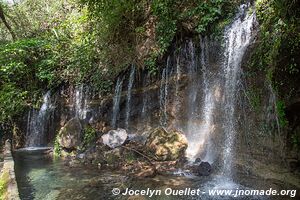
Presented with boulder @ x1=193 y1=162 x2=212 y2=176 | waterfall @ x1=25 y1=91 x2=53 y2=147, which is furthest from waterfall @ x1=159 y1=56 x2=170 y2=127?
waterfall @ x1=25 y1=91 x2=53 y2=147

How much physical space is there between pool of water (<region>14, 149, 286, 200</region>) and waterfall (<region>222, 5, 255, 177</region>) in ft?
3.26

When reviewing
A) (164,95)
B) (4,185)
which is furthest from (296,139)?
(4,185)

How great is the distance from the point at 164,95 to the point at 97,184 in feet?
13.3

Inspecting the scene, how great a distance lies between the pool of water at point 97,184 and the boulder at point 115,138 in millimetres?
1364

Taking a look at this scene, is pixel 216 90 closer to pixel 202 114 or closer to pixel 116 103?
pixel 202 114

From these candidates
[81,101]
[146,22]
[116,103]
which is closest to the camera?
[116,103]

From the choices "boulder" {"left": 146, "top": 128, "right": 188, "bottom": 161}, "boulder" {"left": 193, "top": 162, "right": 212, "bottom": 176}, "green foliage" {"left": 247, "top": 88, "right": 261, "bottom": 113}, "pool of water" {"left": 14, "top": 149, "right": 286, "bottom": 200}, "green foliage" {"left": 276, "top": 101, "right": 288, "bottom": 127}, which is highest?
Answer: "green foliage" {"left": 247, "top": 88, "right": 261, "bottom": 113}

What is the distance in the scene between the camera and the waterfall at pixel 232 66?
8141 mm

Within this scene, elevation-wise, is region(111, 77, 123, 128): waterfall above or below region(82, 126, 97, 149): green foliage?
above

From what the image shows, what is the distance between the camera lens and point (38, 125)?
13.0 meters

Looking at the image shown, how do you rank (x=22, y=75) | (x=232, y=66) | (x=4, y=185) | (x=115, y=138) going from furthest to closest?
(x=22, y=75), (x=115, y=138), (x=232, y=66), (x=4, y=185)

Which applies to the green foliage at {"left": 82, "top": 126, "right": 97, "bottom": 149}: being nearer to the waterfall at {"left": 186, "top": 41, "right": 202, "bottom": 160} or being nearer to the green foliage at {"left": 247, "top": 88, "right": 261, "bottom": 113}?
the waterfall at {"left": 186, "top": 41, "right": 202, "bottom": 160}

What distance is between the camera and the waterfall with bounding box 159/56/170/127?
34.1 ft

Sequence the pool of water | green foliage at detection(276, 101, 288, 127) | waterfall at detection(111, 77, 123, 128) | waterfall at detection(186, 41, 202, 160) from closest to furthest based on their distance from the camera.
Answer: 1. the pool of water
2. green foliage at detection(276, 101, 288, 127)
3. waterfall at detection(186, 41, 202, 160)
4. waterfall at detection(111, 77, 123, 128)
